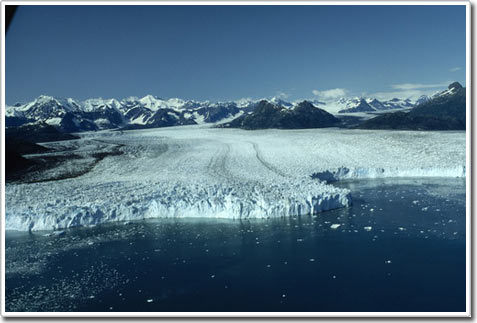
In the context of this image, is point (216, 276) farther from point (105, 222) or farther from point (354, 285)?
point (105, 222)

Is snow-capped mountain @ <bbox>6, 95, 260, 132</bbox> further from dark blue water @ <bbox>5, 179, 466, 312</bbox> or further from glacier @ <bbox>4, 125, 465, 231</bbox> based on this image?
dark blue water @ <bbox>5, 179, 466, 312</bbox>

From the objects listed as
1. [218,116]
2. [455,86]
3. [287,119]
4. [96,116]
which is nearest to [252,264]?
[287,119]

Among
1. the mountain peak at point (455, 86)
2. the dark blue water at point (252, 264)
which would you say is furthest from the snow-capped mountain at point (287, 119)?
the dark blue water at point (252, 264)

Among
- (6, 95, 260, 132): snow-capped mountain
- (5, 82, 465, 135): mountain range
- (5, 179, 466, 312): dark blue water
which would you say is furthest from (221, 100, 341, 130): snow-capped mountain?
(5, 179, 466, 312): dark blue water

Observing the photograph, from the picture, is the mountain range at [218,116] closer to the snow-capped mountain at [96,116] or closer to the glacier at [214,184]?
the snow-capped mountain at [96,116]

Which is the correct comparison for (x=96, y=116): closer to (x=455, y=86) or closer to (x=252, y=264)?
(x=455, y=86)

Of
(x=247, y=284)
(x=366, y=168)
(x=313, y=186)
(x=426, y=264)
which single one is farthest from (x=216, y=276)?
(x=366, y=168)
